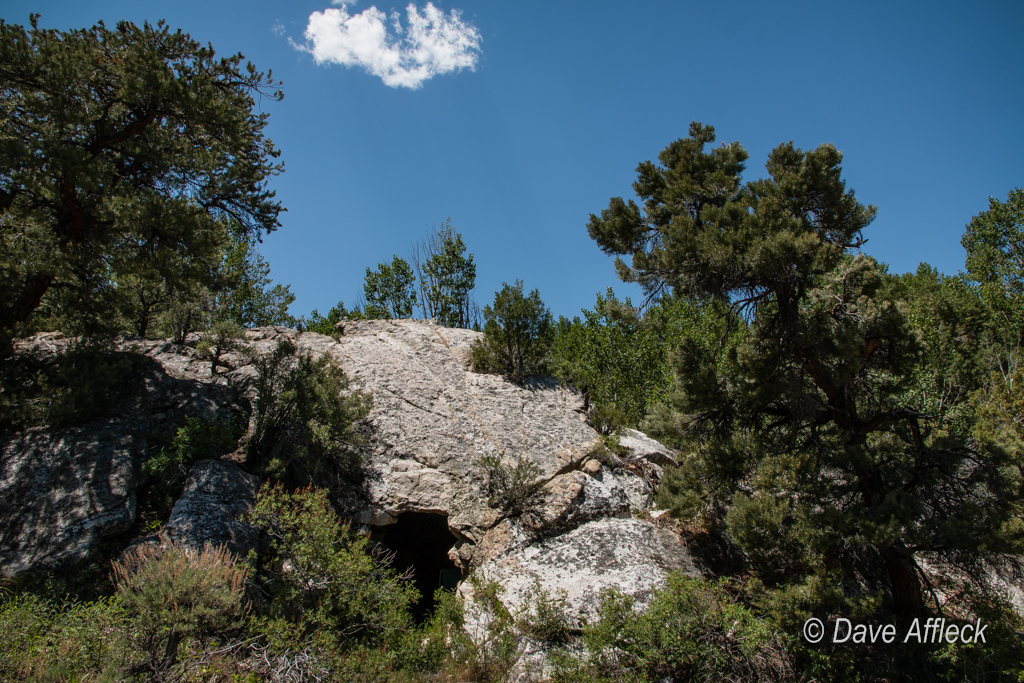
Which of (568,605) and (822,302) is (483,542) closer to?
(568,605)

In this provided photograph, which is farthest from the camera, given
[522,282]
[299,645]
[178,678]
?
[522,282]

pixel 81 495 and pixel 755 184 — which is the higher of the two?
pixel 755 184

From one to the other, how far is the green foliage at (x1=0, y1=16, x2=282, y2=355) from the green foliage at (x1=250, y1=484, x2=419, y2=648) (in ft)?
16.5

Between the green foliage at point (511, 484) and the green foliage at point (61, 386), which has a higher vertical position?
the green foliage at point (61, 386)

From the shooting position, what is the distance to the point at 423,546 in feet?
38.7

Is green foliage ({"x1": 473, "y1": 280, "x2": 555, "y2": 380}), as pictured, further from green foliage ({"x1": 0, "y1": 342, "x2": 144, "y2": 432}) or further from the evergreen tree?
green foliage ({"x1": 0, "y1": 342, "x2": 144, "y2": 432})

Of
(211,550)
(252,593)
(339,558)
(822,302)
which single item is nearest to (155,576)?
(211,550)

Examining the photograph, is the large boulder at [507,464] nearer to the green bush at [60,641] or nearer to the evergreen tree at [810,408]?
the evergreen tree at [810,408]

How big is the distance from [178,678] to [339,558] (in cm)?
206

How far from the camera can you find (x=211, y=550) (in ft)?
20.7

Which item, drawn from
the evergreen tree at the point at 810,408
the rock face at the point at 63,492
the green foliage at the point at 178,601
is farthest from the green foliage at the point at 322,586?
the evergreen tree at the point at 810,408

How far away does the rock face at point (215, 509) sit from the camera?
6.82 m

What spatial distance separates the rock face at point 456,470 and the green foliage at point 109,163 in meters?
2.36

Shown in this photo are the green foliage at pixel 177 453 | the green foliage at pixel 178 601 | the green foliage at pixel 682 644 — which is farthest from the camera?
the green foliage at pixel 177 453
